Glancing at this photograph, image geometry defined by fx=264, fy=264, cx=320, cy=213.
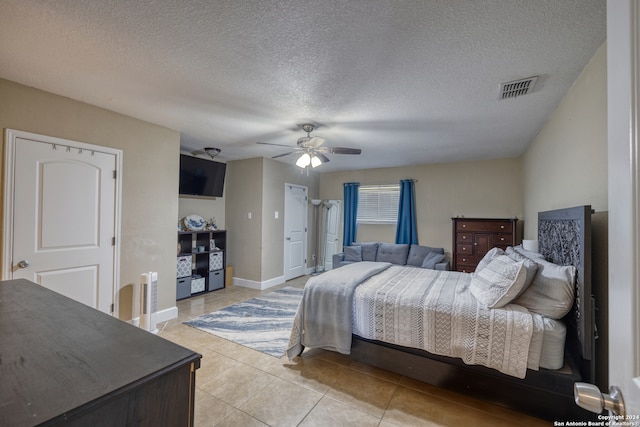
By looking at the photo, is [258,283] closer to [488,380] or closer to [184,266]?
[184,266]

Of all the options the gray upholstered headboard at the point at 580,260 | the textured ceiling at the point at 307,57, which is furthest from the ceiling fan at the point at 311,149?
the gray upholstered headboard at the point at 580,260

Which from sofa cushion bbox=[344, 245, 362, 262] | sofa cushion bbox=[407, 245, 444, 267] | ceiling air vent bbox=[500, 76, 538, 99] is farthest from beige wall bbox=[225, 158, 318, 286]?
ceiling air vent bbox=[500, 76, 538, 99]

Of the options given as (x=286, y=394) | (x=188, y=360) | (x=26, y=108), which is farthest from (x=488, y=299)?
(x=26, y=108)

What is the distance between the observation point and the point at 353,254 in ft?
17.4

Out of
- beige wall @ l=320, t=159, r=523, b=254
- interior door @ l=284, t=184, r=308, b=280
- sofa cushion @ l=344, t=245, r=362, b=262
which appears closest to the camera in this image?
beige wall @ l=320, t=159, r=523, b=254

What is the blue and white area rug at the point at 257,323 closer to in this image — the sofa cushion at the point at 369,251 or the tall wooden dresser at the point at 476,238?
the sofa cushion at the point at 369,251

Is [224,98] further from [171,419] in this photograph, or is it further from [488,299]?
[488,299]

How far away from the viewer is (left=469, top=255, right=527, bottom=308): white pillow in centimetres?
194

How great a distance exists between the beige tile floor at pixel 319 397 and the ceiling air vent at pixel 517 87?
2.47 meters

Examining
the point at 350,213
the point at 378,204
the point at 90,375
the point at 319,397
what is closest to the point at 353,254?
the point at 350,213

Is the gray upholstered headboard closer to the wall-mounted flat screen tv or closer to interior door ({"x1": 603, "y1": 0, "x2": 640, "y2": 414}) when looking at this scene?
interior door ({"x1": 603, "y1": 0, "x2": 640, "y2": 414})

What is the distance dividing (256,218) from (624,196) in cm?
471

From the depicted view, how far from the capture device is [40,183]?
2418 millimetres

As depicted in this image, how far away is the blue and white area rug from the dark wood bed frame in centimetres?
115
